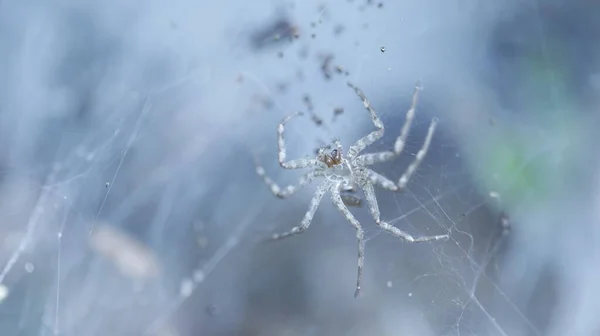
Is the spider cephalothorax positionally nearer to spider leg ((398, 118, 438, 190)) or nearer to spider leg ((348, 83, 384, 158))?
spider leg ((348, 83, 384, 158))

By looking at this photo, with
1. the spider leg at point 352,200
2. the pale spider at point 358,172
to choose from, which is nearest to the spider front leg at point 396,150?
the pale spider at point 358,172

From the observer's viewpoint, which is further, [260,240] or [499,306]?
[260,240]

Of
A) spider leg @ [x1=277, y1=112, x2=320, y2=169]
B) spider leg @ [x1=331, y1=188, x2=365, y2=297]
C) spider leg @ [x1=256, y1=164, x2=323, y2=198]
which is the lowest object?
spider leg @ [x1=331, y1=188, x2=365, y2=297]

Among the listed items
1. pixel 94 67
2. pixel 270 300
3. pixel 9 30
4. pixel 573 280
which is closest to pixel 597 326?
pixel 573 280

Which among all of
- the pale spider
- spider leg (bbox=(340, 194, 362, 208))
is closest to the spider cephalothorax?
the pale spider

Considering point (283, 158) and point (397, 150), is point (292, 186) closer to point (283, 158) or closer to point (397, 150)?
point (283, 158)

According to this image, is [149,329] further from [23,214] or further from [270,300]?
[23,214]
